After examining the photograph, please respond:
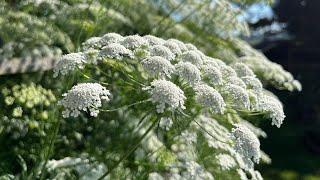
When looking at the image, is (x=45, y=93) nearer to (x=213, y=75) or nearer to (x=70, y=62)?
(x=70, y=62)

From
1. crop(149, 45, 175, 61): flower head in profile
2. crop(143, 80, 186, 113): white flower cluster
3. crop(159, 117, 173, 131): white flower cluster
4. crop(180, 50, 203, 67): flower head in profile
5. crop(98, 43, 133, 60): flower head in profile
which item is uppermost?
crop(180, 50, 203, 67): flower head in profile

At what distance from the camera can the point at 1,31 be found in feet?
11.4

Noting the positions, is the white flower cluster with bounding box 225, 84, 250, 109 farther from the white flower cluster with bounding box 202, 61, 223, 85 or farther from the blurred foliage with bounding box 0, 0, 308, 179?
the blurred foliage with bounding box 0, 0, 308, 179

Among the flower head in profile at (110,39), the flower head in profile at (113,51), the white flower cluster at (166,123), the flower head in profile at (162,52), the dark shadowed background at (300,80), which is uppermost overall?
the flower head in profile at (162,52)

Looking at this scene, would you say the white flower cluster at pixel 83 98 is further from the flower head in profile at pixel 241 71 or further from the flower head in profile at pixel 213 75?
the flower head in profile at pixel 241 71

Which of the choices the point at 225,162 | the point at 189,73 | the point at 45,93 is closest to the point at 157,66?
the point at 189,73

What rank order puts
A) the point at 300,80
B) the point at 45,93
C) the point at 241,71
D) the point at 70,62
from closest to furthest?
the point at 70,62 → the point at 45,93 → the point at 241,71 → the point at 300,80

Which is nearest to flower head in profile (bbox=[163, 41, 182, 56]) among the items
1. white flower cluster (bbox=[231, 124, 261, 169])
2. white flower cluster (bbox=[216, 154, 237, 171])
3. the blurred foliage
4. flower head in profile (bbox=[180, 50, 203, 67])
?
flower head in profile (bbox=[180, 50, 203, 67])

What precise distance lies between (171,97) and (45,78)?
1789 millimetres

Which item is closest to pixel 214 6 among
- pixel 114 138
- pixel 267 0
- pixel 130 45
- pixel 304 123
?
pixel 267 0

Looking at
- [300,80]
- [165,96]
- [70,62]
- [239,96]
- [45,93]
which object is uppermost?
[239,96]

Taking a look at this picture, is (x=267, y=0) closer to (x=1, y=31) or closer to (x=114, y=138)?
(x=114, y=138)

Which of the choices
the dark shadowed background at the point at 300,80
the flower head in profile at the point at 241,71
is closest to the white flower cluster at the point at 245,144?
the flower head in profile at the point at 241,71

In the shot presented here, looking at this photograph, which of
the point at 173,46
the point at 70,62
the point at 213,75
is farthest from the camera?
the point at 173,46
